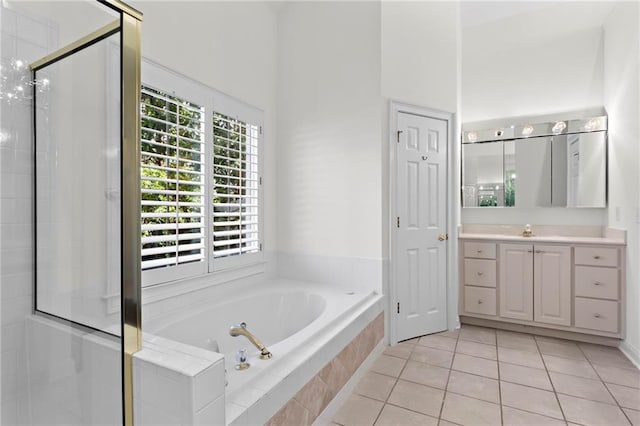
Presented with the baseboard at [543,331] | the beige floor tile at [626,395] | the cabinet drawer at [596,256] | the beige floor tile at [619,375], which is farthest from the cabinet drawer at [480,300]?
the beige floor tile at [626,395]

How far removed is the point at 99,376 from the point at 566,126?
4.09 meters

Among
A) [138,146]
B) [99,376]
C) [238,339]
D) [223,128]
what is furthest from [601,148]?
[99,376]

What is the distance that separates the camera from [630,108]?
8.49 ft

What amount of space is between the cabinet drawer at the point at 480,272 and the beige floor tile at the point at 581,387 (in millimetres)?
1011

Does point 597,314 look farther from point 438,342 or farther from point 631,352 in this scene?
point 438,342

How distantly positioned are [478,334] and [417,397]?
1.36 metres

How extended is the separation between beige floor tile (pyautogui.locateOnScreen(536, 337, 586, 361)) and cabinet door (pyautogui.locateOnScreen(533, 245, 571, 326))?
162 mm

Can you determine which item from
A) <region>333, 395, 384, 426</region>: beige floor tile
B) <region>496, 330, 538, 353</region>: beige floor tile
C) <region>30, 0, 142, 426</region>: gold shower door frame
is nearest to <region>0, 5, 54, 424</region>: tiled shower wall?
<region>30, 0, 142, 426</region>: gold shower door frame

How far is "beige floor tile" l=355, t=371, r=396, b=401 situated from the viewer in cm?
206

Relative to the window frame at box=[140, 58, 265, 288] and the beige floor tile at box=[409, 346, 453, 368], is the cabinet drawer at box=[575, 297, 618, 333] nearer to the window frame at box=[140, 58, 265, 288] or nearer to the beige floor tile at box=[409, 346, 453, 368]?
the beige floor tile at box=[409, 346, 453, 368]

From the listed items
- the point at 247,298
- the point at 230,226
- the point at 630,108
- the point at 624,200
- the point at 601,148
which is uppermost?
the point at 630,108

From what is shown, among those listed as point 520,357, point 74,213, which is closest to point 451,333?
point 520,357

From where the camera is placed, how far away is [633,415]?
1835mm

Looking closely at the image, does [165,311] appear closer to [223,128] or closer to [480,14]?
[223,128]
